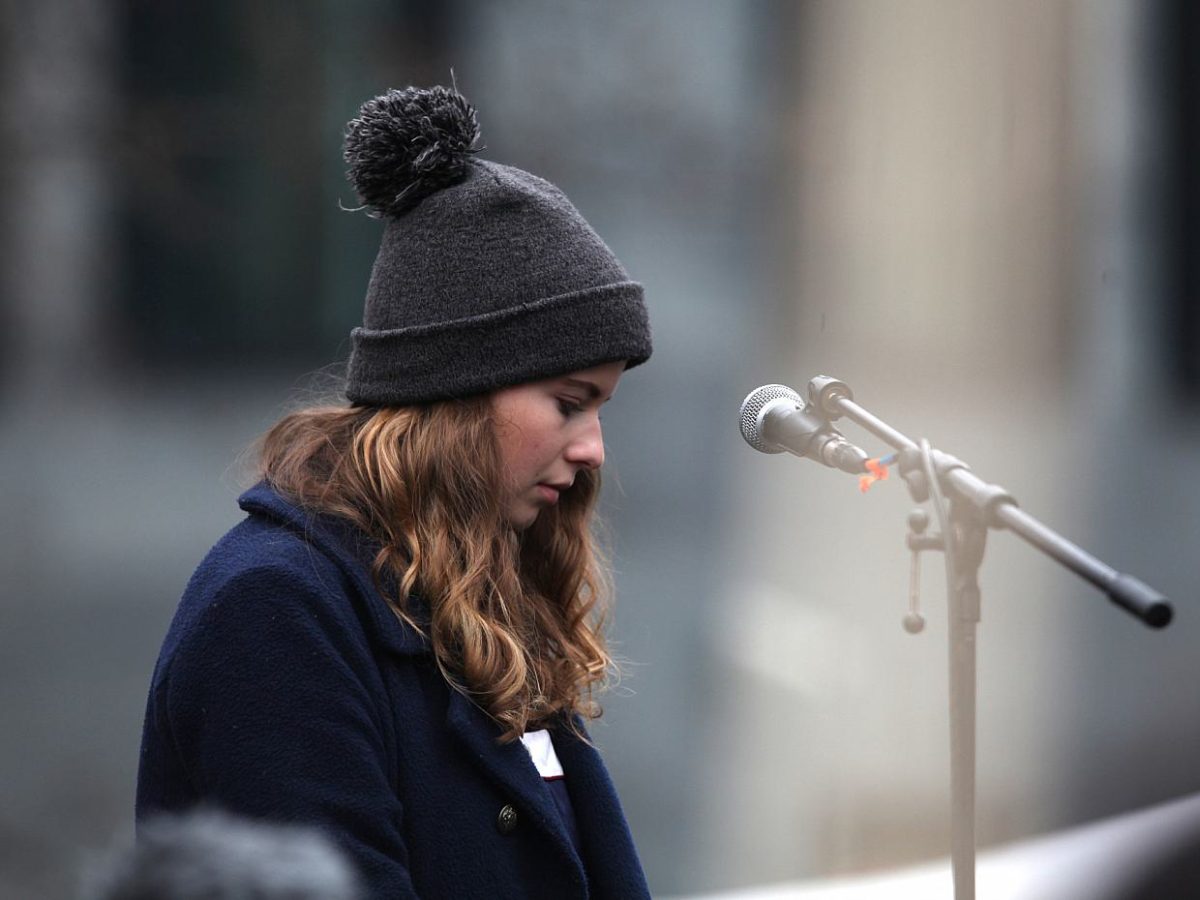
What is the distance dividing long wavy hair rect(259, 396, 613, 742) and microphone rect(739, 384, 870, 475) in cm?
36

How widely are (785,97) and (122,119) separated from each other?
2.66 meters

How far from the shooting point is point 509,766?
2.05 m

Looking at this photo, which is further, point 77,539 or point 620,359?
point 77,539

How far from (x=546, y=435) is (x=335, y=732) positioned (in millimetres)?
536

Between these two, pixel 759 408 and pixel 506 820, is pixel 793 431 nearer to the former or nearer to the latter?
pixel 759 408

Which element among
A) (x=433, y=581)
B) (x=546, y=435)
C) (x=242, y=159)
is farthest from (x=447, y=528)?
(x=242, y=159)

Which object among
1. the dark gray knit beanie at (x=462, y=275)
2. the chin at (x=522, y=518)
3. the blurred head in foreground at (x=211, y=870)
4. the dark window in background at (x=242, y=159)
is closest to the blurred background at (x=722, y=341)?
the dark window in background at (x=242, y=159)

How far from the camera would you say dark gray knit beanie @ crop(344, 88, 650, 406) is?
84.5 inches

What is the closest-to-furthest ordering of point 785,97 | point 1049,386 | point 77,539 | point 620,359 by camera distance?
point 620,359, point 77,539, point 785,97, point 1049,386

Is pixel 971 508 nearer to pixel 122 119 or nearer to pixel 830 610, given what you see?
pixel 122 119

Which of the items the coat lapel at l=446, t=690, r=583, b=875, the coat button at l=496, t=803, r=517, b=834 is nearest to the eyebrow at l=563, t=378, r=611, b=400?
the coat lapel at l=446, t=690, r=583, b=875

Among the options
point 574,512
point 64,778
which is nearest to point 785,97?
point 64,778

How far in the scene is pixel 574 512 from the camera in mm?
2430

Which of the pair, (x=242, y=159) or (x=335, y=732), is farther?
(x=242, y=159)
